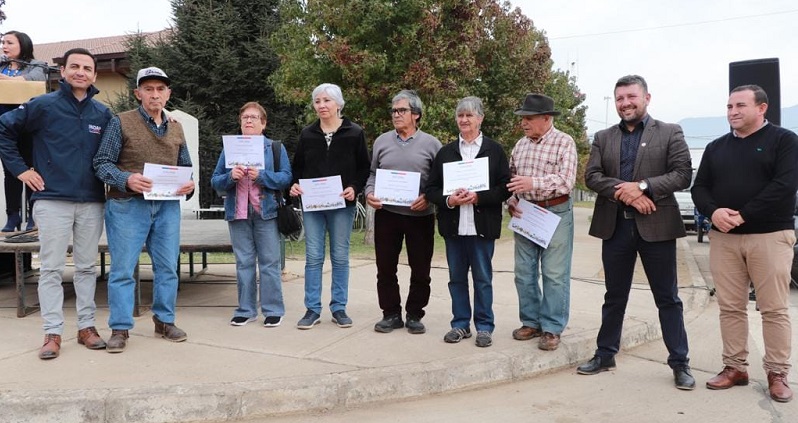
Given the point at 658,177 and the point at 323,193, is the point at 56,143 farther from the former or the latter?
the point at 658,177

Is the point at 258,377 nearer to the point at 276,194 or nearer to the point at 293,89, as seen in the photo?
the point at 276,194

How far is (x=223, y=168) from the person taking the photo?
546 centimetres

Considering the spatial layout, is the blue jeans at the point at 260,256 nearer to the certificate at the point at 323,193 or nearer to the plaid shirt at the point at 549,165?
the certificate at the point at 323,193

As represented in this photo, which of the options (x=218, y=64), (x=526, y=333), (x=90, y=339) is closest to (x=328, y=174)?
(x=526, y=333)

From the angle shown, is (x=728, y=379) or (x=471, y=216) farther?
(x=471, y=216)

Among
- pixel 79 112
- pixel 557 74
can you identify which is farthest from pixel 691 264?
pixel 557 74

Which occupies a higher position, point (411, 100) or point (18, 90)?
point (18, 90)

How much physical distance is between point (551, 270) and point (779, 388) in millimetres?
1682

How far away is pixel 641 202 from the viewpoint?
14.4ft

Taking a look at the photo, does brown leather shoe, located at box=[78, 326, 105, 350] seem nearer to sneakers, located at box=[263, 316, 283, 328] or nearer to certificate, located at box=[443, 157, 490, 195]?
sneakers, located at box=[263, 316, 283, 328]

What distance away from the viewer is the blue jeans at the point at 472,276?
16.4 feet

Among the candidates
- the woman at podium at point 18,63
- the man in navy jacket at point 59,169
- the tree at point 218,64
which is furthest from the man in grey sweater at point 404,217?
the tree at point 218,64

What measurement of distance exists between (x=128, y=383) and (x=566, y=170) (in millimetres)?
3365

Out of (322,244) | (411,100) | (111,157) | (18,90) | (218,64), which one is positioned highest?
(218,64)
